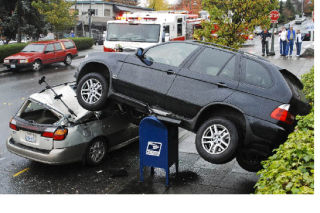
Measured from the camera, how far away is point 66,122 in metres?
7.04

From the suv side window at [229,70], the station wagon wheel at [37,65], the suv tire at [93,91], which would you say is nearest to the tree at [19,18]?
the station wagon wheel at [37,65]

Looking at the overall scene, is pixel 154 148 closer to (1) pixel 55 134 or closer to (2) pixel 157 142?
(2) pixel 157 142

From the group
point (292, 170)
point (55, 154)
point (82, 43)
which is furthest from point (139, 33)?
point (82, 43)

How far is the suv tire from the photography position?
713cm

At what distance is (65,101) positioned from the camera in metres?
7.57

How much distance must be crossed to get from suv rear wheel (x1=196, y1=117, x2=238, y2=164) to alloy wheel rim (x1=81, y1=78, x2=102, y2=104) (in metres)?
2.19

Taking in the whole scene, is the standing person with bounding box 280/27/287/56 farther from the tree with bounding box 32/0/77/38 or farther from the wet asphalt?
the tree with bounding box 32/0/77/38

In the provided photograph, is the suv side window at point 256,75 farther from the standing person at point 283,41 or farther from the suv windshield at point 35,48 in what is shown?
the standing person at point 283,41

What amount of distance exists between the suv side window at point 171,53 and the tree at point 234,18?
612 cm

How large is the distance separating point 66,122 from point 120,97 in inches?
42.9

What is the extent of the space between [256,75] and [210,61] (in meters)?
0.80

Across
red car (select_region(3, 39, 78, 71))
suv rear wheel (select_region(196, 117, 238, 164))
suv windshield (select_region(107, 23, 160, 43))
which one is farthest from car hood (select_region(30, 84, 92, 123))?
red car (select_region(3, 39, 78, 71))

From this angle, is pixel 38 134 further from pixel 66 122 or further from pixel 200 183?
pixel 200 183

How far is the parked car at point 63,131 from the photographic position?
6.91 m
